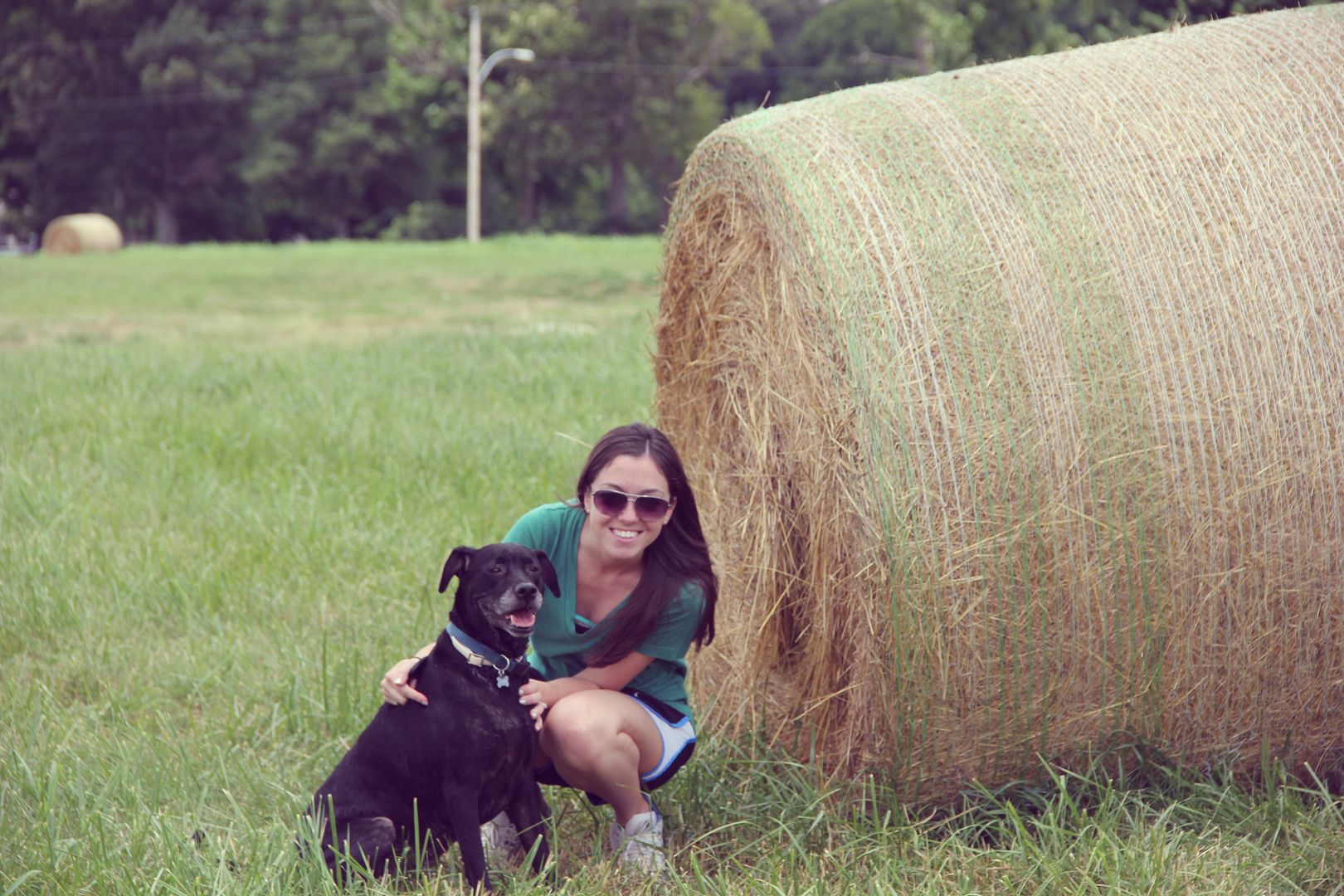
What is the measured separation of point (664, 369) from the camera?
5.42 m

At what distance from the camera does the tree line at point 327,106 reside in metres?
52.9

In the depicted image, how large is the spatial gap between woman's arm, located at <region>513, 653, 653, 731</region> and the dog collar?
1.24 ft

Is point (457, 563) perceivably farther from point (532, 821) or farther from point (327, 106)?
point (327, 106)

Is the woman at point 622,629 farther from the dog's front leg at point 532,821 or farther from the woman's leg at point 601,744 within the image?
the dog's front leg at point 532,821

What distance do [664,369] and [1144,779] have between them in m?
2.30

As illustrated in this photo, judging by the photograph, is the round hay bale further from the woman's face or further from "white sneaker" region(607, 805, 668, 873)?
"white sneaker" region(607, 805, 668, 873)

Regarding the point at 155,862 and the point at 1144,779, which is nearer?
the point at 155,862

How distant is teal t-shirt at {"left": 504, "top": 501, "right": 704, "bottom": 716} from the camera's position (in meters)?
4.07

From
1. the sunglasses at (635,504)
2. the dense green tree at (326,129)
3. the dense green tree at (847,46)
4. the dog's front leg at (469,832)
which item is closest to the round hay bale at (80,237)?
the dense green tree at (326,129)

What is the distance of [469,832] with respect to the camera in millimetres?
3496

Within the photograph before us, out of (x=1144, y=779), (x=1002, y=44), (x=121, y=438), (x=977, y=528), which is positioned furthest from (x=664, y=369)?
(x=1002, y=44)

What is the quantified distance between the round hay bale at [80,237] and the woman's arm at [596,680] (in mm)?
35868

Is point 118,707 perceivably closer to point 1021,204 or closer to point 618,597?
point 618,597

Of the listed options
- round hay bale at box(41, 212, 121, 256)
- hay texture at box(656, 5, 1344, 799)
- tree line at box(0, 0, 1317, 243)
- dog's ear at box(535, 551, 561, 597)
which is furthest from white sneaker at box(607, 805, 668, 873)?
tree line at box(0, 0, 1317, 243)
